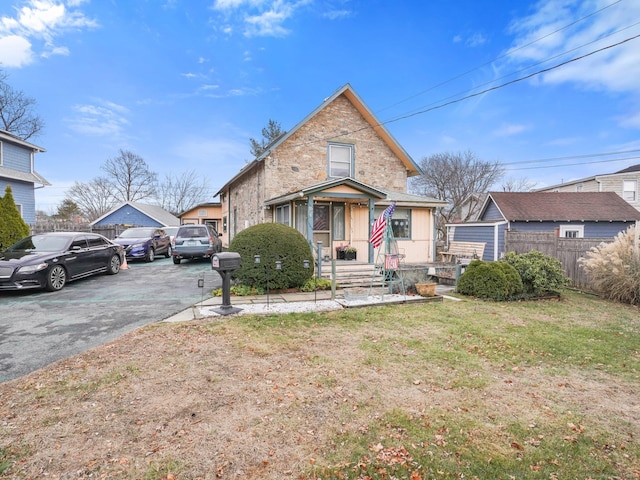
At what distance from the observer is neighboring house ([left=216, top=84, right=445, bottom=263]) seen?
1287 cm

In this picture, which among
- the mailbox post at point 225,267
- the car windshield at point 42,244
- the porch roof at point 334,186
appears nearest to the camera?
the mailbox post at point 225,267

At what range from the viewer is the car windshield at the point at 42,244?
358 inches

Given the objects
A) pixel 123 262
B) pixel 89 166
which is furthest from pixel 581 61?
pixel 89 166

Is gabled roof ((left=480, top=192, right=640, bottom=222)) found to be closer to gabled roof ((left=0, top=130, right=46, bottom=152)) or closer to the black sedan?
the black sedan

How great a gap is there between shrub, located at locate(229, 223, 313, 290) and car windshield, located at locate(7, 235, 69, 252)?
502cm

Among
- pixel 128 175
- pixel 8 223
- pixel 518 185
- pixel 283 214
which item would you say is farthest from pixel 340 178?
pixel 128 175

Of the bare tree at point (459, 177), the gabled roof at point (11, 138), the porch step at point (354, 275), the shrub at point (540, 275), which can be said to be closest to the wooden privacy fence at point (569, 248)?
the shrub at point (540, 275)

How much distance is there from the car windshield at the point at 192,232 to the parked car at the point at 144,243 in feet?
6.89

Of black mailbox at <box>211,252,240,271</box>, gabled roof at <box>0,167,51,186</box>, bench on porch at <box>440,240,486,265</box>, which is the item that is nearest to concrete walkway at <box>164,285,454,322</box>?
black mailbox at <box>211,252,240,271</box>

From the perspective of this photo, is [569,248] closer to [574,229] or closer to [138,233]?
[574,229]

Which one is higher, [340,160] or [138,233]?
[340,160]

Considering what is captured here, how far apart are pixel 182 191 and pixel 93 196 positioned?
35.4ft

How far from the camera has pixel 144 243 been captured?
15594mm

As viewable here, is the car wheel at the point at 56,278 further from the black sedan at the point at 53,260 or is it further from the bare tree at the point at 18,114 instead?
the bare tree at the point at 18,114
